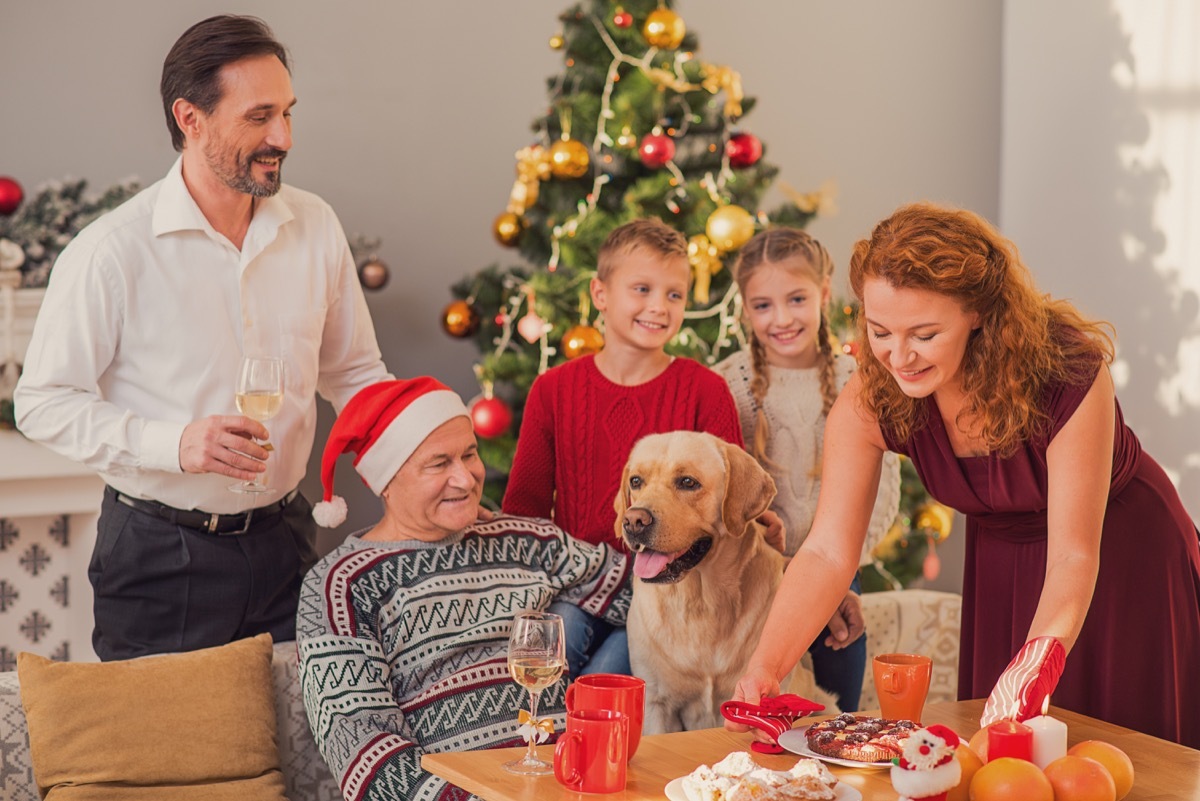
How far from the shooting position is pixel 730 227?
3.53 meters

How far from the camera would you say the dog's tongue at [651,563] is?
2.28 meters

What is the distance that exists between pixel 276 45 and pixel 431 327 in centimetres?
180

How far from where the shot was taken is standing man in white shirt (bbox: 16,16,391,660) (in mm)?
2529

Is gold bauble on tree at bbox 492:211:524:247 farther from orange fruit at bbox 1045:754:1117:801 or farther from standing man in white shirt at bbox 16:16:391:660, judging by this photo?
orange fruit at bbox 1045:754:1117:801

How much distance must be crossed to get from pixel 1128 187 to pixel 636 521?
301 cm

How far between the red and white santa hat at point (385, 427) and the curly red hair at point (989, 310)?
851mm

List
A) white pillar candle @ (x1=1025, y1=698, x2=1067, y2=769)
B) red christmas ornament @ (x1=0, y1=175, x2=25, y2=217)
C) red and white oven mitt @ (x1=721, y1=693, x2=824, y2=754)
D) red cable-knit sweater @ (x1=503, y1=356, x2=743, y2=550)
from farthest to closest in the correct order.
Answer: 1. red christmas ornament @ (x1=0, y1=175, x2=25, y2=217)
2. red cable-knit sweater @ (x1=503, y1=356, x2=743, y2=550)
3. red and white oven mitt @ (x1=721, y1=693, x2=824, y2=754)
4. white pillar candle @ (x1=1025, y1=698, x2=1067, y2=769)

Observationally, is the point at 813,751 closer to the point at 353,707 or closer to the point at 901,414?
the point at 901,414

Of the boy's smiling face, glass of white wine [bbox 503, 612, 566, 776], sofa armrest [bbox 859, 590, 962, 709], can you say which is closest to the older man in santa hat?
glass of white wine [bbox 503, 612, 566, 776]

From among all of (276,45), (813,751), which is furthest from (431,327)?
(813,751)

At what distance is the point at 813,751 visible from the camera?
160 cm

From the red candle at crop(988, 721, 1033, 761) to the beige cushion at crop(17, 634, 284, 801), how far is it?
1.34 meters

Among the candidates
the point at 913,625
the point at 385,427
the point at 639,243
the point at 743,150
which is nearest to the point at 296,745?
the point at 385,427

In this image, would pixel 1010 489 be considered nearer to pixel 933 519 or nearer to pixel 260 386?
pixel 260 386
